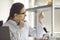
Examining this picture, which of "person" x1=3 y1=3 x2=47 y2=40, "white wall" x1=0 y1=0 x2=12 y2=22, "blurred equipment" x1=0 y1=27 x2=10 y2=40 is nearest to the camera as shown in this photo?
"blurred equipment" x1=0 y1=27 x2=10 y2=40

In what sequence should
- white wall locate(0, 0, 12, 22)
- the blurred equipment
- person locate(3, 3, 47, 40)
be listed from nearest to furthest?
the blurred equipment
person locate(3, 3, 47, 40)
white wall locate(0, 0, 12, 22)

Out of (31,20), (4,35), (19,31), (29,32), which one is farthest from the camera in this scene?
(31,20)

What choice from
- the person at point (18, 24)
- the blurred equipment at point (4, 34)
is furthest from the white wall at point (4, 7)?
the blurred equipment at point (4, 34)

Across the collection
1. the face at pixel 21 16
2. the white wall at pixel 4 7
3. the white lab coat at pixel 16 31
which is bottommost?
the white lab coat at pixel 16 31

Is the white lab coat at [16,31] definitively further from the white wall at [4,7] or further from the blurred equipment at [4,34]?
the white wall at [4,7]

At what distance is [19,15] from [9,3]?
1482 mm

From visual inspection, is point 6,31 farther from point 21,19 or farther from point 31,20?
point 31,20

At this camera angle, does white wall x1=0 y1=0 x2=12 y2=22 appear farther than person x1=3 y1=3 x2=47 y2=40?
Yes

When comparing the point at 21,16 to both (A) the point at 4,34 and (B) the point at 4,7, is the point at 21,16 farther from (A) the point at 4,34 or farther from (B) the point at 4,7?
(B) the point at 4,7

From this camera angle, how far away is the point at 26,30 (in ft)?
5.46

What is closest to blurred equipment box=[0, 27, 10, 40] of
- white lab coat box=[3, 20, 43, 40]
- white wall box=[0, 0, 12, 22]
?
white lab coat box=[3, 20, 43, 40]

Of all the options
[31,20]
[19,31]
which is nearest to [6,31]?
[19,31]

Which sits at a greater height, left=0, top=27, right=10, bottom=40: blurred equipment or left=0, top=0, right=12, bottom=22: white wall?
left=0, top=0, right=12, bottom=22: white wall

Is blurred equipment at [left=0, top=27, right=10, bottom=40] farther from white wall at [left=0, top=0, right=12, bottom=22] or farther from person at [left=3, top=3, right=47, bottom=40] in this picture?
white wall at [left=0, top=0, right=12, bottom=22]
